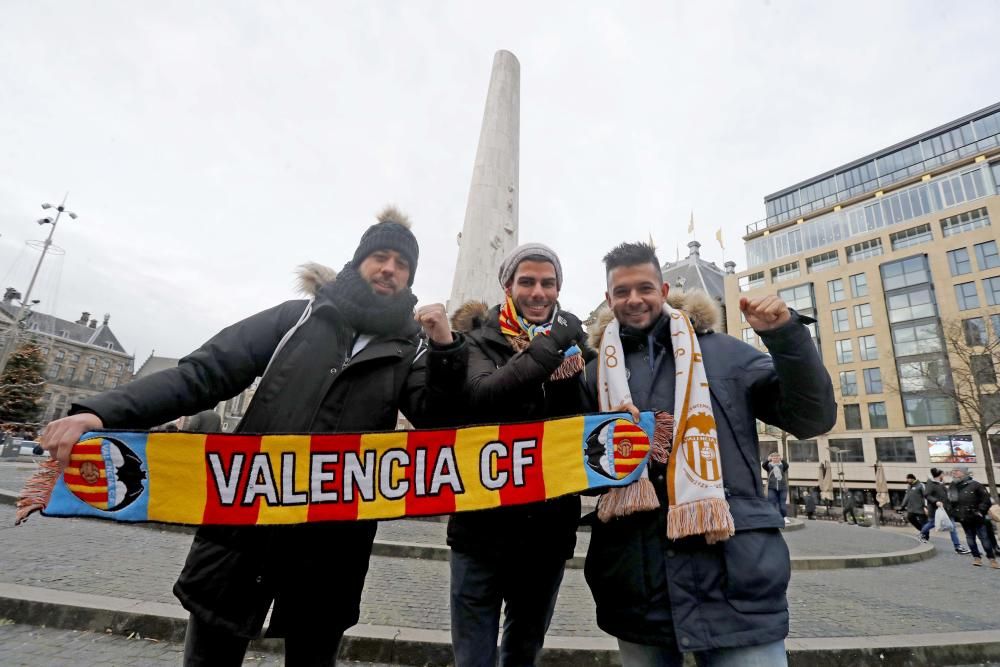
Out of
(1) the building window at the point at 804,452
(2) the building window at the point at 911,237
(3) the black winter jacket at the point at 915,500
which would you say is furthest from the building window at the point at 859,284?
(3) the black winter jacket at the point at 915,500

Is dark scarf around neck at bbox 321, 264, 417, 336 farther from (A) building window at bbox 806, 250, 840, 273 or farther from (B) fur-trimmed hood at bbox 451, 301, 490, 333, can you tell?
(A) building window at bbox 806, 250, 840, 273

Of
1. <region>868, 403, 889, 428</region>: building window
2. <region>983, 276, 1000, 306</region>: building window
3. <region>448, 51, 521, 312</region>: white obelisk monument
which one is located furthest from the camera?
<region>868, 403, 889, 428</region>: building window

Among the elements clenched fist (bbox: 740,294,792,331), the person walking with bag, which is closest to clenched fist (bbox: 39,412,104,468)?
clenched fist (bbox: 740,294,792,331)

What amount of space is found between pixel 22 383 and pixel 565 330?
36.2 meters

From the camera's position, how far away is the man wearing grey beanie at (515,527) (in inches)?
86.4

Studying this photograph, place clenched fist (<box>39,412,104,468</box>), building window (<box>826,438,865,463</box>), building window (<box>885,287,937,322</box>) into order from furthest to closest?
building window (<box>826,438,865,463</box>) → building window (<box>885,287,937,322</box>) → clenched fist (<box>39,412,104,468</box>)

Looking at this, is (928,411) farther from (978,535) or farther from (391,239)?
(391,239)

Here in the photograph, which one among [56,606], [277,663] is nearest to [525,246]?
[277,663]

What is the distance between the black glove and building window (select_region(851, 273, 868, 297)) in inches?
2223

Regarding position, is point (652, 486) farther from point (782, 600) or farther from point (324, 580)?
point (324, 580)

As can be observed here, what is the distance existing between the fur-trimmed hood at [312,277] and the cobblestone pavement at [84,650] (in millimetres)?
3157

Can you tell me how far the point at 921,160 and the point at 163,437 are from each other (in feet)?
225

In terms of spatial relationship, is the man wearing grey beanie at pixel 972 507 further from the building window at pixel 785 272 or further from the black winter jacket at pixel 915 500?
the building window at pixel 785 272

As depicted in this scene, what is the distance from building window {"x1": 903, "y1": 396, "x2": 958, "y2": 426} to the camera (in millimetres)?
38750
